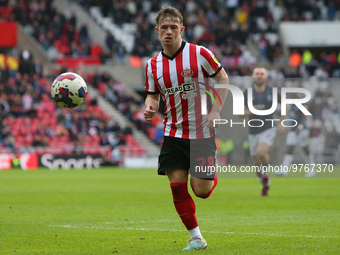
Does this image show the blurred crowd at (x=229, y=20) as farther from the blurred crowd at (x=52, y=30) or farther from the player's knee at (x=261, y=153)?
the player's knee at (x=261, y=153)

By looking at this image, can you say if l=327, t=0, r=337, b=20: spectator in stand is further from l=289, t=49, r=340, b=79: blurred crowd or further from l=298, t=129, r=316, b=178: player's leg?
l=298, t=129, r=316, b=178: player's leg

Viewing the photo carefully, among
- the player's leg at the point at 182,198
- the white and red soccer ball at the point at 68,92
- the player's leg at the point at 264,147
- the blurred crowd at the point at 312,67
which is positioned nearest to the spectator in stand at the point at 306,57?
the blurred crowd at the point at 312,67

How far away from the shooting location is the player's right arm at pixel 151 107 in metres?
5.75

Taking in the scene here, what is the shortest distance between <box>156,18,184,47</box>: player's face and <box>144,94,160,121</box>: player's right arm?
652 millimetres

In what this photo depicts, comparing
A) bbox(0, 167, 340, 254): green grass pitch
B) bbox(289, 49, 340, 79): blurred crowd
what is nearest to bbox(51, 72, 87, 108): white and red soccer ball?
bbox(0, 167, 340, 254): green grass pitch

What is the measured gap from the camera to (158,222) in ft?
25.4

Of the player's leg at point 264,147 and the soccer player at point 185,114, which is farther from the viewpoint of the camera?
the player's leg at point 264,147

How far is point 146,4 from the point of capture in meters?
37.5

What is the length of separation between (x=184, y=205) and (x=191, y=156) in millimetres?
490

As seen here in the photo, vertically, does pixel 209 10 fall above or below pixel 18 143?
above

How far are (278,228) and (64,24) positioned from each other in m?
28.1

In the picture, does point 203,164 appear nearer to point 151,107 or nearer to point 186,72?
point 151,107

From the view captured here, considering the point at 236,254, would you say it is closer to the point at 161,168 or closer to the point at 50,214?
the point at 161,168

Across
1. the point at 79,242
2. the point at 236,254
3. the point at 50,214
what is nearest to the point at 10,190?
the point at 50,214
